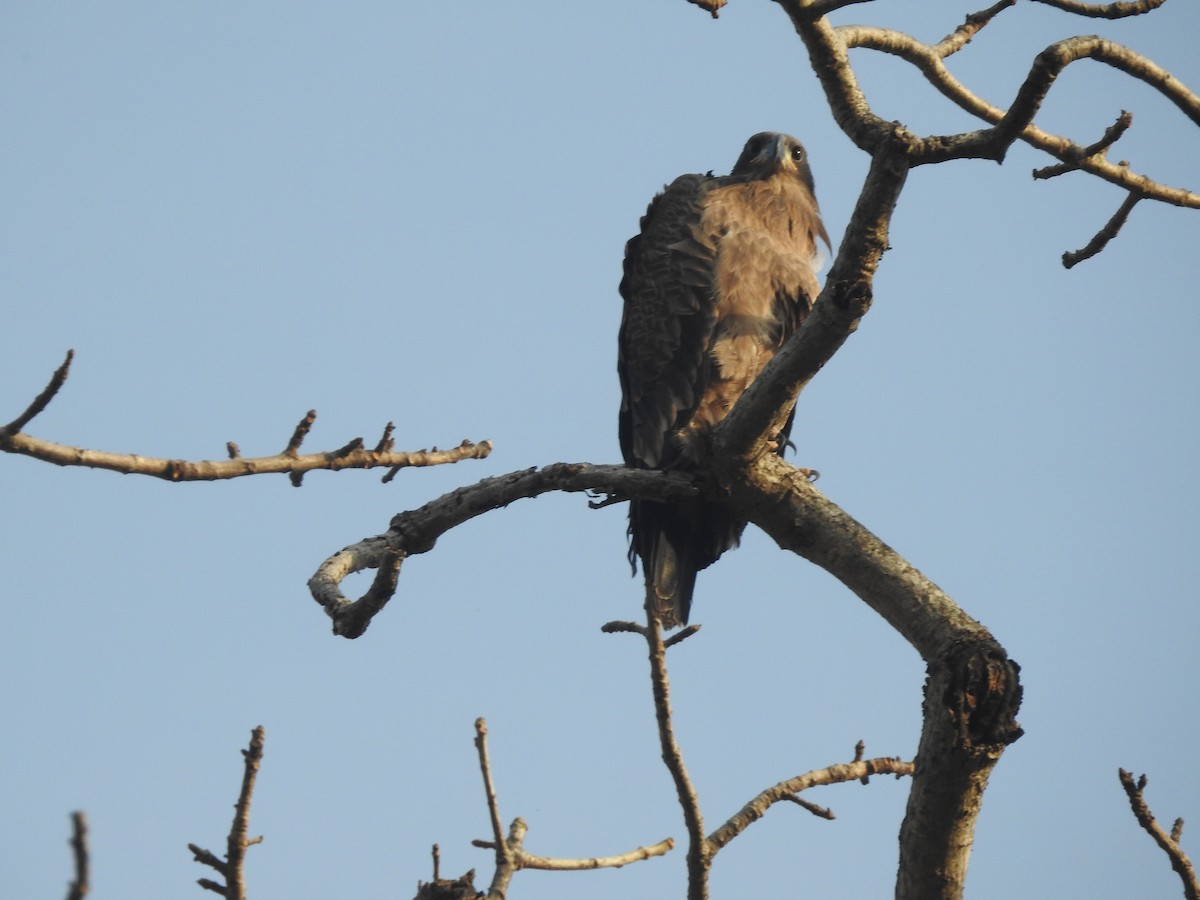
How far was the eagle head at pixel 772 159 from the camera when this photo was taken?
6.02 m

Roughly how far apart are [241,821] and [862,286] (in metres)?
1.83

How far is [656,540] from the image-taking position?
5.26 m

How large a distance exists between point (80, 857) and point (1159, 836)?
8.41 feet

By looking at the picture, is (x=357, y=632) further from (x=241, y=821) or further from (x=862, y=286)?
(x=862, y=286)

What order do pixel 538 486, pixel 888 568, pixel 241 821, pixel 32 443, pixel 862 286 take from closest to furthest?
pixel 241 821, pixel 32 443, pixel 862 286, pixel 888 568, pixel 538 486

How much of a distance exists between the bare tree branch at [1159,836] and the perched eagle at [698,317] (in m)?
2.02

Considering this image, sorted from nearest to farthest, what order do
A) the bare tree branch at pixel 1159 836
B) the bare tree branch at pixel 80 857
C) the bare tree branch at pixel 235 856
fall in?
the bare tree branch at pixel 80 857 → the bare tree branch at pixel 235 856 → the bare tree branch at pixel 1159 836

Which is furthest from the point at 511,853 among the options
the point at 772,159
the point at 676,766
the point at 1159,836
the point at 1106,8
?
the point at 772,159

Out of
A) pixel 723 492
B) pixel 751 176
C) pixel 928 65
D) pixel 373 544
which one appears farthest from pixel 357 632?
pixel 751 176

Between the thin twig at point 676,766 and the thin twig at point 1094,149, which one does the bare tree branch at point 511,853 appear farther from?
the thin twig at point 1094,149

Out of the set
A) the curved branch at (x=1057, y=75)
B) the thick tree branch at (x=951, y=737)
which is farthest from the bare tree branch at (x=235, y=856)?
the curved branch at (x=1057, y=75)

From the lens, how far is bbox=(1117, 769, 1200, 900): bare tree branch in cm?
298

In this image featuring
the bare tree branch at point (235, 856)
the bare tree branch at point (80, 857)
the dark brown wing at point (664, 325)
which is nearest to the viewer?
the bare tree branch at point (80, 857)

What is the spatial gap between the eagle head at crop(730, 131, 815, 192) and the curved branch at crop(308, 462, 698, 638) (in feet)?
8.13
